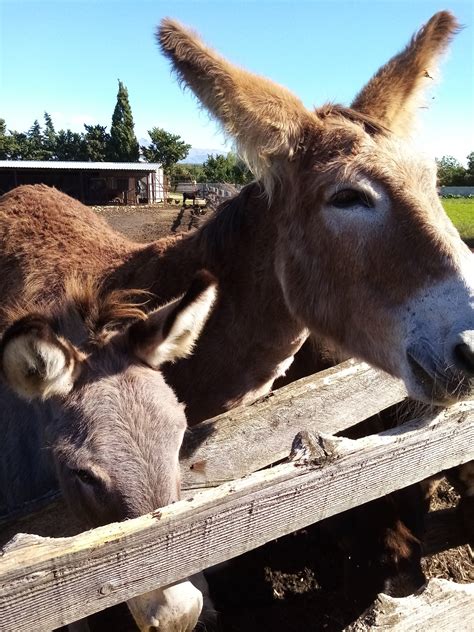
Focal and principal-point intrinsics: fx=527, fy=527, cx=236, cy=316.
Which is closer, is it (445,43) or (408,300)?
(408,300)

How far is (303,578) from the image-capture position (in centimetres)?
396

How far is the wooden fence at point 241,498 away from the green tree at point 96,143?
88.5 m

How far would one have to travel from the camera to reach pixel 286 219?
316 centimetres

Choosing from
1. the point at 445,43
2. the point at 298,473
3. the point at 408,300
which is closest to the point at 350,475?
the point at 298,473

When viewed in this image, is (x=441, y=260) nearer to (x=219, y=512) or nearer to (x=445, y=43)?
(x=219, y=512)

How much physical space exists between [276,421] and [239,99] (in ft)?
5.49

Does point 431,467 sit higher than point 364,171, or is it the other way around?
point 364,171

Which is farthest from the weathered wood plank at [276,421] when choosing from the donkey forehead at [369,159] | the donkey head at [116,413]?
the donkey forehead at [369,159]

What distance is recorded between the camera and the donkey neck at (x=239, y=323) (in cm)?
339

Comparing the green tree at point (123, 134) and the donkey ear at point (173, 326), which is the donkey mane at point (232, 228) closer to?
the donkey ear at point (173, 326)

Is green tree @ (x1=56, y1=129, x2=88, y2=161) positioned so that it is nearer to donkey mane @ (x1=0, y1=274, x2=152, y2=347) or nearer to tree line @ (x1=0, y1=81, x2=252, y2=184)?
tree line @ (x1=0, y1=81, x2=252, y2=184)

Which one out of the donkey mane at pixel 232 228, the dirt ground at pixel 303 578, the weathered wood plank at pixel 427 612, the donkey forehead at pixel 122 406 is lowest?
the dirt ground at pixel 303 578

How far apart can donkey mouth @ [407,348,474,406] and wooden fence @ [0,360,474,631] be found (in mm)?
55

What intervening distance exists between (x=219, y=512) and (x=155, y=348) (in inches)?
46.6
